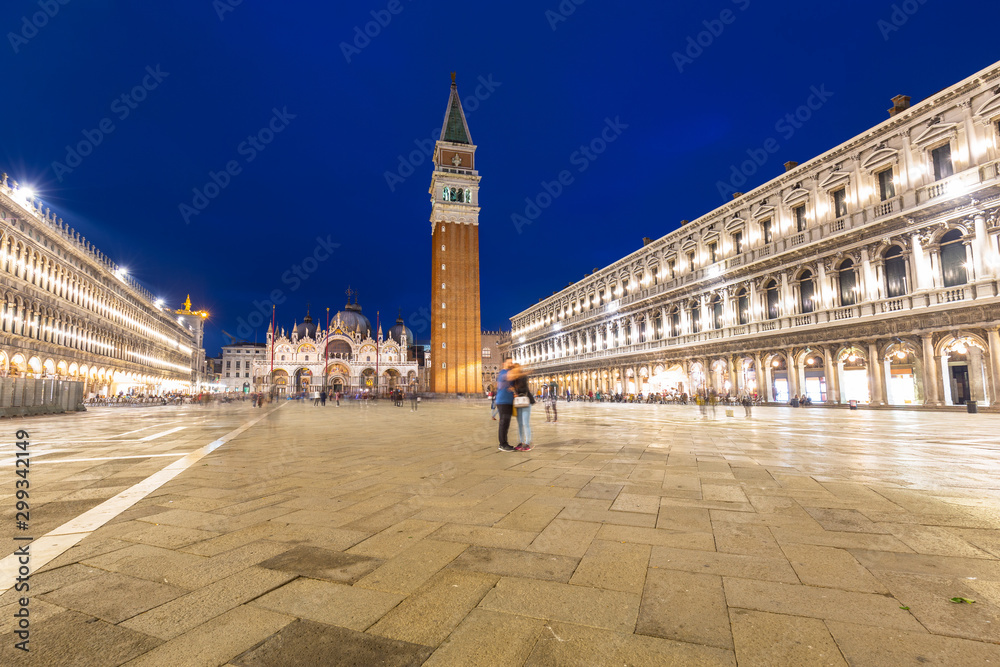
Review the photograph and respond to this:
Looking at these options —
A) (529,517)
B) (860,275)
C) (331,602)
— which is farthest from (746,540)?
(860,275)

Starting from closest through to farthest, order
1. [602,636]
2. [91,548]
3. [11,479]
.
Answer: [602,636]
[91,548]
[11,479]

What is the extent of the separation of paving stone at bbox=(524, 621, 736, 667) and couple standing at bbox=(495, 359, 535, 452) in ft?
20.0

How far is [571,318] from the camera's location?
52.4 meters

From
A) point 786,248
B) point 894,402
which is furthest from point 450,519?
point 786,248

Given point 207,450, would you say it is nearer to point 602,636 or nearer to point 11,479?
point 11,479

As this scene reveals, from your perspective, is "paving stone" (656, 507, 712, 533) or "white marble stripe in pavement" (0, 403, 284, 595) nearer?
"white marble stripe in pavement" (0, 403, 284, 595)

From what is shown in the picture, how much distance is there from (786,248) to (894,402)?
32.0ft

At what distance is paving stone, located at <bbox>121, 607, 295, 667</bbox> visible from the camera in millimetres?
1862

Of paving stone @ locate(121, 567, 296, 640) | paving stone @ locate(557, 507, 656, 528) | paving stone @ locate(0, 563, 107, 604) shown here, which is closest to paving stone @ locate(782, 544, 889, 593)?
paving stone @ locate(557, 507, 656, 528)

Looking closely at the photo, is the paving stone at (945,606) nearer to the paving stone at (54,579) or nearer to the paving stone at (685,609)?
the paving stone at (685,609)

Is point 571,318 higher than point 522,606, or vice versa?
point 571,318

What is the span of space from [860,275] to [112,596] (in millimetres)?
28345

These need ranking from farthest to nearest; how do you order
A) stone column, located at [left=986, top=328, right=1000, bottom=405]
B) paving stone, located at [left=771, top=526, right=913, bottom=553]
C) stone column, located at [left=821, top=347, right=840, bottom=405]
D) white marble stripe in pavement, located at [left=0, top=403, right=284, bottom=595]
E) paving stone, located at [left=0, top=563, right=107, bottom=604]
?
stone column, located at [left=821, top=347, right=840, bottom=405] → stone column, located at [left=986, top=328, right=1000, bottom=405] → paving stone, located at [left=771, top=526, right=913, bottom=553] → white marble stripe in pavement, located at [left=0, top=403, right=284, bottom=595] → paving stone, located at [left=0, top=563, right=107, bottom=604]

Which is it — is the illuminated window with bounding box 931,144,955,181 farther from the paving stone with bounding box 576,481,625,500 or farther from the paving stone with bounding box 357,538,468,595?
the paving stone with bounding box 357,538,468,595
